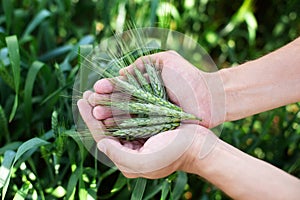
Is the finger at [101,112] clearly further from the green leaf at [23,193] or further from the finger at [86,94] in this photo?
the green leaf at [23,193]

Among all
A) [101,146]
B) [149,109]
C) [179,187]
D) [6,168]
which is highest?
[149,109]

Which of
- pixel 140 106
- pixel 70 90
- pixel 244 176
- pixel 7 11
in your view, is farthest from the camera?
pixel 7 11

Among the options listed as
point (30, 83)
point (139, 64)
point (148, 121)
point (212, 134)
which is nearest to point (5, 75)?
point (30, 83)

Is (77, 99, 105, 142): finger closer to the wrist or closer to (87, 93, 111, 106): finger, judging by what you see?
(87, 93, 111, 106): finger

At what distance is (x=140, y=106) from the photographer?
1400mm

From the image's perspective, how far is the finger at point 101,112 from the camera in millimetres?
1473

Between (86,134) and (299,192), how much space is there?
58 centimetres

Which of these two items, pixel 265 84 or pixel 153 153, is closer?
pixel 153 153

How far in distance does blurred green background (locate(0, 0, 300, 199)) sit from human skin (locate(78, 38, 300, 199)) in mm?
138

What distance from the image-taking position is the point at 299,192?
1.24m

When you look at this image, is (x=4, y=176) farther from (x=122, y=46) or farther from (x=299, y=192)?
(x=299, y=192)

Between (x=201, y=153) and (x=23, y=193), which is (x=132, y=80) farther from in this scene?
(x=23, y=193)

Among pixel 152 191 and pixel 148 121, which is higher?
pixel 148 121

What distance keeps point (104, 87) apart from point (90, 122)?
0.10 metres
